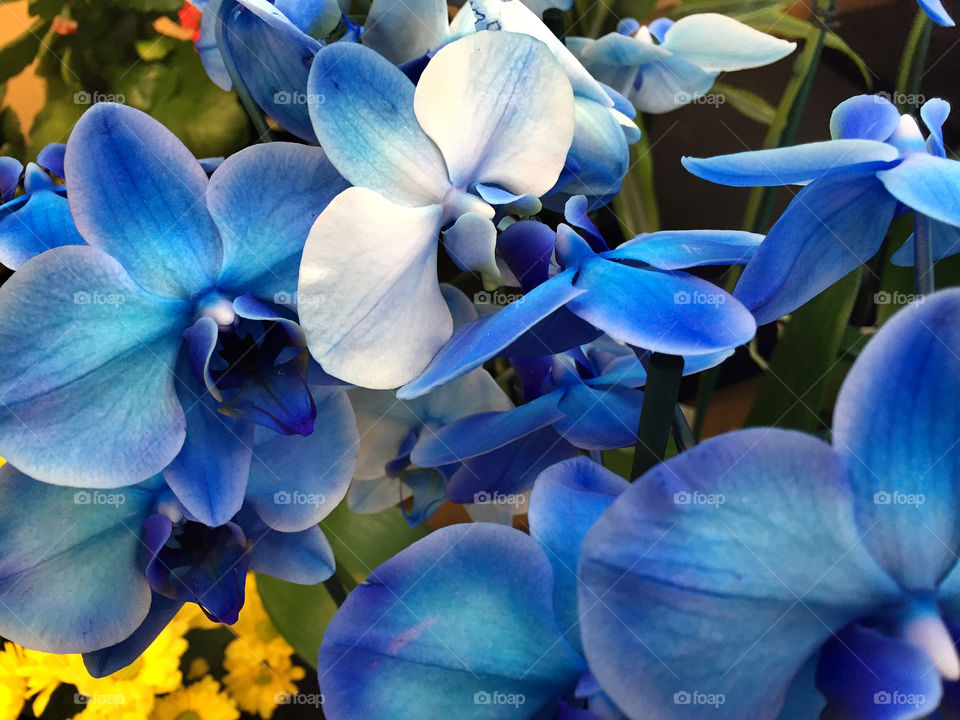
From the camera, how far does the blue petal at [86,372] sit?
0.22 meters

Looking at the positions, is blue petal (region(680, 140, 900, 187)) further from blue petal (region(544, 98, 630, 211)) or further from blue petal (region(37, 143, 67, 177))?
blue petal (region(37, 143, 67, 177))

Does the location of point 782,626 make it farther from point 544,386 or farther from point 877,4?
point 877,4

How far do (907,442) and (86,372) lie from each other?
0.69 ft

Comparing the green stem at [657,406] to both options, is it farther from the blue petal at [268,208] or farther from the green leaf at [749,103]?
the green leaf at [749,103]

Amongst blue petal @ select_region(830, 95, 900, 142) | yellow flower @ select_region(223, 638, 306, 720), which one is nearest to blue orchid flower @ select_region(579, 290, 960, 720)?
blue petal @ select_region(830, 95, 900, 142)

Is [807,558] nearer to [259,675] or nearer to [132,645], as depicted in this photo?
[132,645]

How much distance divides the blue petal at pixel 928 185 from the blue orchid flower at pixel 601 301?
4 centimetres

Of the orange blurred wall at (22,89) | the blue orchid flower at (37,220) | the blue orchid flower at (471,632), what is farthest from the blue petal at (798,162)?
the orange blurred wall at (22,89)

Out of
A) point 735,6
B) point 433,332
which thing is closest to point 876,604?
point 433,332

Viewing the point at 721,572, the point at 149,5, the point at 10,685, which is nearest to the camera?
the point at 721,572

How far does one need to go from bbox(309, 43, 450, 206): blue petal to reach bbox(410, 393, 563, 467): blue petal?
0.08 m

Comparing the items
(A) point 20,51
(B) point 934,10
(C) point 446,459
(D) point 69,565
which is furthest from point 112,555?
(A) point 20,51

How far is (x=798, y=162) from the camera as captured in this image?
212mm

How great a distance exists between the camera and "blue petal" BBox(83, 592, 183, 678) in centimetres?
28
